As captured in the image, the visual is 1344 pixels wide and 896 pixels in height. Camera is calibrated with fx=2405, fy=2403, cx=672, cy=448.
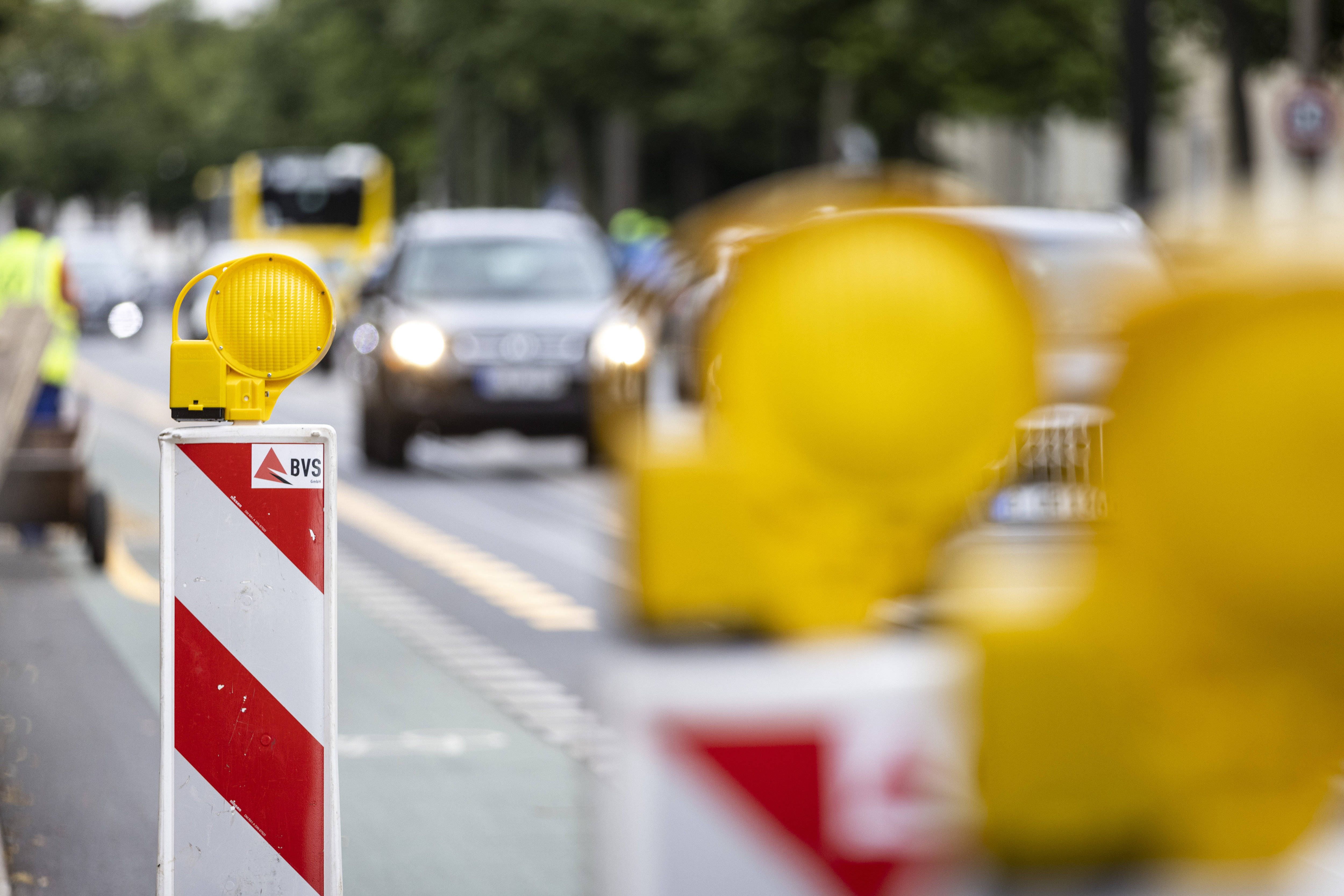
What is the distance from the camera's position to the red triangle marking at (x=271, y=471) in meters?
3.79

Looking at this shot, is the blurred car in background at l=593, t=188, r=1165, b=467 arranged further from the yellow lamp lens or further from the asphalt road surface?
the yellow lamp lens

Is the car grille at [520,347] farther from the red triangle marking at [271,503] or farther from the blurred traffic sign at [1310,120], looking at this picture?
the red triangle marking at [271,503]

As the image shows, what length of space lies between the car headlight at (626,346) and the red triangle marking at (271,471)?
1187 millimetres

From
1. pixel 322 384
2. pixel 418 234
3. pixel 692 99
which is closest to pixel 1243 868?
pixel 418 234

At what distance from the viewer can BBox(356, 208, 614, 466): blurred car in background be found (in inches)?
618

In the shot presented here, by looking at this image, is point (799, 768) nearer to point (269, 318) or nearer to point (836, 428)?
point (836, 428)

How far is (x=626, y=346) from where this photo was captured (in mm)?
2260

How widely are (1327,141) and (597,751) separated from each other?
22.0 metres

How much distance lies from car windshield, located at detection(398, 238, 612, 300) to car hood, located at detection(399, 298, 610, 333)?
0.29 m

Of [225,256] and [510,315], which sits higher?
[225,256]

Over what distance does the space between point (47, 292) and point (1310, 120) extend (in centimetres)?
1449

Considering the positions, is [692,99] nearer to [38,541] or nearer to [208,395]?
[38,541]

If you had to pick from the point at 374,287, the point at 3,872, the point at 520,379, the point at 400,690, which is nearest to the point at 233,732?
the point at 3,872

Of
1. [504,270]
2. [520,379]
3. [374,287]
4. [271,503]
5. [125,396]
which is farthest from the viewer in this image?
[125,396]
